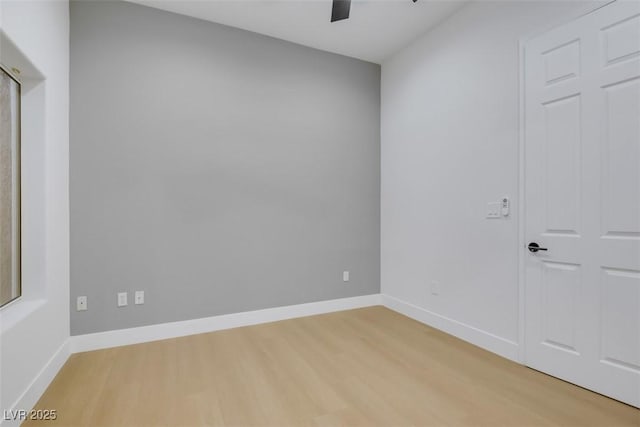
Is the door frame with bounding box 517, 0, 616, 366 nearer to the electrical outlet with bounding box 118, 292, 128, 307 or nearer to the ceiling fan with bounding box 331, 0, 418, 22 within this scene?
the ceiling fan with bounding box 331, 0, 418, 22

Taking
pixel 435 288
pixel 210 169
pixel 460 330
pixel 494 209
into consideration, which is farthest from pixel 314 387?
pixel 210 169

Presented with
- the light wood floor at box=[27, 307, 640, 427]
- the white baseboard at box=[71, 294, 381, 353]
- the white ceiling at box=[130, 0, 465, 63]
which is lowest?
the light wood floor at box=[27, 307, 640, 427]

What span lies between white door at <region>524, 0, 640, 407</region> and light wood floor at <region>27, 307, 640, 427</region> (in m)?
0.27

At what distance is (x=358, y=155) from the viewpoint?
156 inches

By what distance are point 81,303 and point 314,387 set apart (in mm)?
2140

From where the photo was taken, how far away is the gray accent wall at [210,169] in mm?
2717

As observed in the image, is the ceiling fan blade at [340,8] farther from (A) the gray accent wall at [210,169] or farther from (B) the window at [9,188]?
(B) the window at [9,188]

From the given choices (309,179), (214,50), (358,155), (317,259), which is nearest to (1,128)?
(214,50)

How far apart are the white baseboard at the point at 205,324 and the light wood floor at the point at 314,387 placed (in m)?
0.09

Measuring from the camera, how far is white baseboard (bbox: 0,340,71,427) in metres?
1.66

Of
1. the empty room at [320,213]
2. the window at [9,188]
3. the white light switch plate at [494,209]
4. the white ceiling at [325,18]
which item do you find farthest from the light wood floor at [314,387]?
the white ceiling at [325,18]

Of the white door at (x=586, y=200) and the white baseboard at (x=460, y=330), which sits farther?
the white baseboard at (x=460, y=330)

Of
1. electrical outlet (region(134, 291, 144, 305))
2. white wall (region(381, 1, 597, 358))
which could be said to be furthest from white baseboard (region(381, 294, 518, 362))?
electrical outlet (region(134, 291, 144, 305))

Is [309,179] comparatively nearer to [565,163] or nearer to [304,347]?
[304,347]
